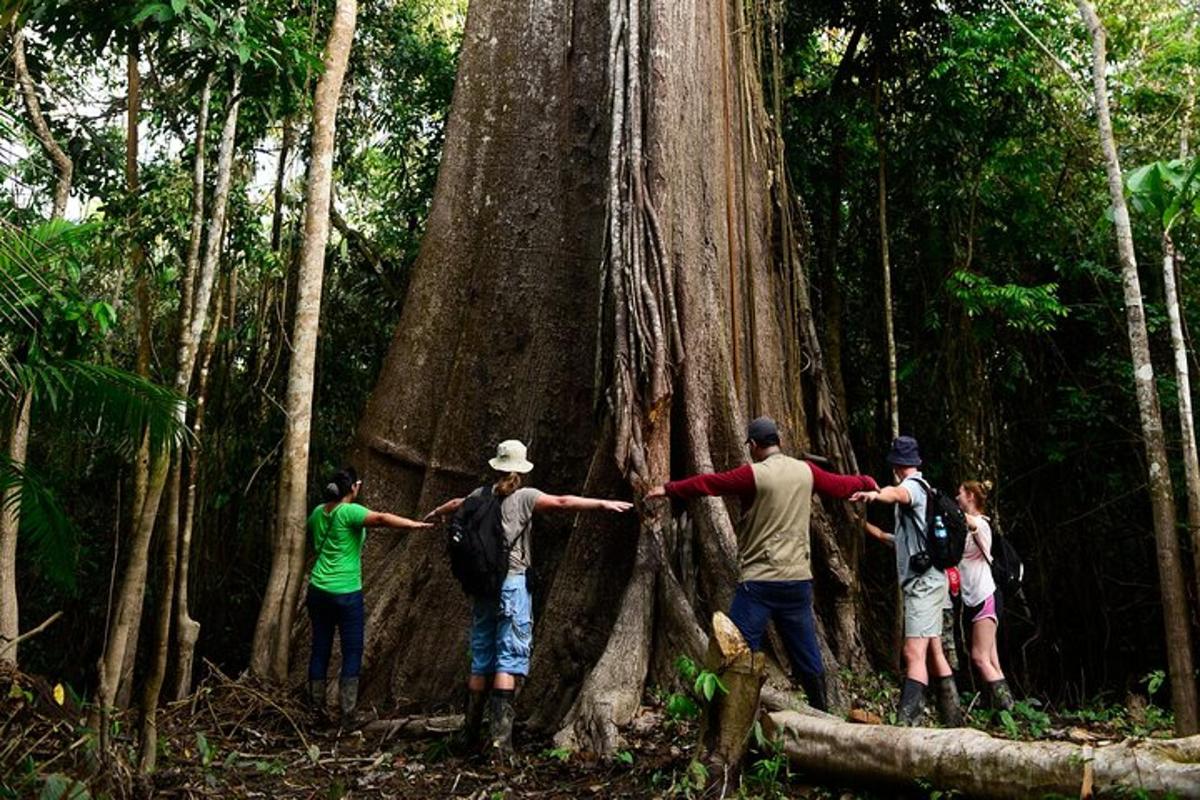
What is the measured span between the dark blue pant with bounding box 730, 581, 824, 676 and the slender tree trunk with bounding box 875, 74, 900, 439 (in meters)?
4.33

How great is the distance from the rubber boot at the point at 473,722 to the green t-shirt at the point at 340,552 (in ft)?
4.18

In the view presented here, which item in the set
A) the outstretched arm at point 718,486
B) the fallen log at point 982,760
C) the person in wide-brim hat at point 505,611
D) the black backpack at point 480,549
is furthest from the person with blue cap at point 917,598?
the black backpack at point 480,549

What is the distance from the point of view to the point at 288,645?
24.0ft

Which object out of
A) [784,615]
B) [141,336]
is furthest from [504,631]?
[141,336]

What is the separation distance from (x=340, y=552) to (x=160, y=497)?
3.36 ft

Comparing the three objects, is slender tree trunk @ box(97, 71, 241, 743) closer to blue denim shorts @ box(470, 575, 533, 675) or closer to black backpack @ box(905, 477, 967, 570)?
blue denim shorts @ box(470, 575, 533, 675)

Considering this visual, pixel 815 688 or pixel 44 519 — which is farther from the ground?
pixel 44 519

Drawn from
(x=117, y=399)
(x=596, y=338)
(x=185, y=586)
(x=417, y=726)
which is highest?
(x=596, y=338)

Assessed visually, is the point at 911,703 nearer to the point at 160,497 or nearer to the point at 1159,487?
the point at 1159,487

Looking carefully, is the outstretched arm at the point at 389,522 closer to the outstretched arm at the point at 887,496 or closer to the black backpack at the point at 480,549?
the black backpack at the point at 480,549

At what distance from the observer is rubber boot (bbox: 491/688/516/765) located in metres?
5.40

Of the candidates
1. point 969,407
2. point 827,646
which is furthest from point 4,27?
point 969,407

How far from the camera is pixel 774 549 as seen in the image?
534cm

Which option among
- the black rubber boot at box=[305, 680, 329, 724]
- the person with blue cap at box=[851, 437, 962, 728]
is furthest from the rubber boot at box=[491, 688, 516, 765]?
the person with blue cap at box=[851, 437, 962, 728]
